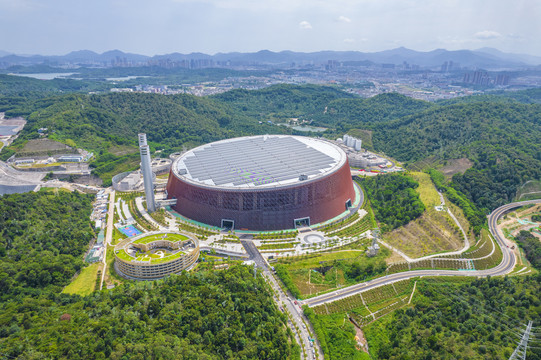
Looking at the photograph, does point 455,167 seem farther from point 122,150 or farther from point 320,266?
point 122,150

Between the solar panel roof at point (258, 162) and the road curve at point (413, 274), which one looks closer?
the road curve at point (413, 274)

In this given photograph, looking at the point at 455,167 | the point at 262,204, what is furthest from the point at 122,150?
the point at 455,167

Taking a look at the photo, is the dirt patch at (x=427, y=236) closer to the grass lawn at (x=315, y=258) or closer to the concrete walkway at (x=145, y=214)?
the grass lawn at (x=315, y=258)

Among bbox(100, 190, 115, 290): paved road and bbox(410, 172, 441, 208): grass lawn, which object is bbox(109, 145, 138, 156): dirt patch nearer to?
bbox(100, 190, 115, 290): paved road

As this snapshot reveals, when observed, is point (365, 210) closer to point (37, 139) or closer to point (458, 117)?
point (458, 117)

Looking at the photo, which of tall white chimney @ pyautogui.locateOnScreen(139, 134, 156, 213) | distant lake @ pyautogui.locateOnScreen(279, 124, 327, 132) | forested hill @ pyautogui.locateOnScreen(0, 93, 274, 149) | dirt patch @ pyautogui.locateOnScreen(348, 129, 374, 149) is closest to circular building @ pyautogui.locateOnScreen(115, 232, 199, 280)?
tall white chimney @ pyautogui.locateOnScreen(139, 134, 156, 213)

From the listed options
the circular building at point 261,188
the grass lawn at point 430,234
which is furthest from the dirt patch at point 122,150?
the grass lawn at point 430,234
